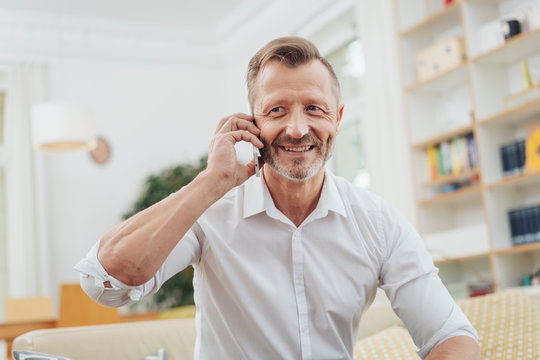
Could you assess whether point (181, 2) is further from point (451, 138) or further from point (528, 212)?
point (528, 212)

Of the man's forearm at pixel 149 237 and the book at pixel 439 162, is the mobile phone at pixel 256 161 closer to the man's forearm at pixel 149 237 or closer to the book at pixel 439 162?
the man's forearm at pixel 149 237

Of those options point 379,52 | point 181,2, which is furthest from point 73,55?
point 379,52

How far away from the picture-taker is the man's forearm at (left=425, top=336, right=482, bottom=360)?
1324 mm

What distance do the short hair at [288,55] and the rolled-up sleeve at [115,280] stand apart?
458 mm

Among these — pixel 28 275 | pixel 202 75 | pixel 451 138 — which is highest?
pixel 202 75

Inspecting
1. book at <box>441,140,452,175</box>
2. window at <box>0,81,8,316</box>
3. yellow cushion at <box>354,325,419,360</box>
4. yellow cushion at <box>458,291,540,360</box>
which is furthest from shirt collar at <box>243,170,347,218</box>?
window at <box>0,81,8,316</box>

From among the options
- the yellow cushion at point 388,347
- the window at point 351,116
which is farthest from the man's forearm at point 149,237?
the window at point 351,116

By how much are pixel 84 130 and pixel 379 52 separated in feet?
7.86

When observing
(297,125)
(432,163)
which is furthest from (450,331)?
(432,163)

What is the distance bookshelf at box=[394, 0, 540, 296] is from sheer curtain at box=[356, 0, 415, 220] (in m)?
0.08

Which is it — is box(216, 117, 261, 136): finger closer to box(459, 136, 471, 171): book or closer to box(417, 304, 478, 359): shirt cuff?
box(417, 304, 478, 359): shirt cuff

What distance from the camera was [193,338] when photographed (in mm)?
1923

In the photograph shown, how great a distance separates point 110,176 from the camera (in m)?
6.71

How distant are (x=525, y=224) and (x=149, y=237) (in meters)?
3.10
